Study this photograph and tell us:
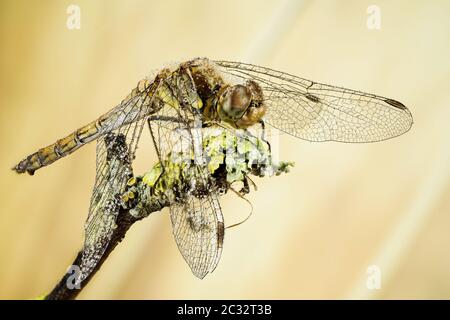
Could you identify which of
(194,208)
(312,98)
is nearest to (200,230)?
(194,208)

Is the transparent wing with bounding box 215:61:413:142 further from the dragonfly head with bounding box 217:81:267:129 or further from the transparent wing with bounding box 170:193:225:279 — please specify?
the transparent wing with bounding box 170:193:225:279

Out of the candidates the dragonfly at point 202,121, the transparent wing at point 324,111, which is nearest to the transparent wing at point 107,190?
the dragonfly at point 202,121

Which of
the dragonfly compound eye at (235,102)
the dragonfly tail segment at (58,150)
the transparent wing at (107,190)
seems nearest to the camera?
the transparent wing at (107,190)

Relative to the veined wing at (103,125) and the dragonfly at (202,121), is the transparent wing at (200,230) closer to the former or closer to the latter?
the dragonfly at (202,121)

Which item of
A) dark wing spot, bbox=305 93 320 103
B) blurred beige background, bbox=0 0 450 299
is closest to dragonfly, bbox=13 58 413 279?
dark wing spot, bbox=305 93 320 103

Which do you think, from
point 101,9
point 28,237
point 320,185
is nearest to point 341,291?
point 320,185
